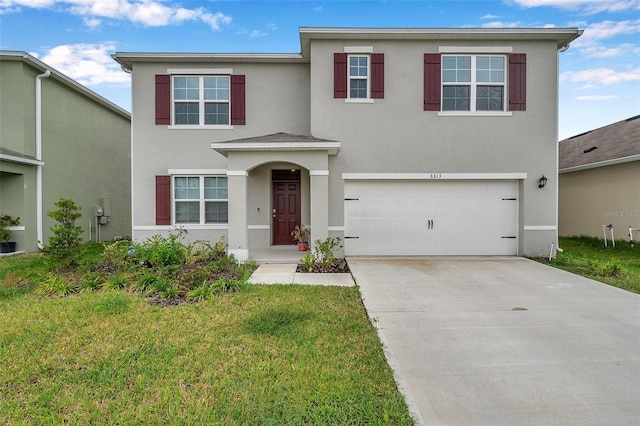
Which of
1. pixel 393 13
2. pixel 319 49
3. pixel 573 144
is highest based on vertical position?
pixel 393 13

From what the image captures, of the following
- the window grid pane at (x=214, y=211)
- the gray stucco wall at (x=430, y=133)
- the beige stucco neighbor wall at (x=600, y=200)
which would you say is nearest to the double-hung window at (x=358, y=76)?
the gray stucco wall at (x=430, y=133)

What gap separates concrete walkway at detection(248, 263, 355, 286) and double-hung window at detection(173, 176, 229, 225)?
9.79ft

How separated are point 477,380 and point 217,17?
451 inches

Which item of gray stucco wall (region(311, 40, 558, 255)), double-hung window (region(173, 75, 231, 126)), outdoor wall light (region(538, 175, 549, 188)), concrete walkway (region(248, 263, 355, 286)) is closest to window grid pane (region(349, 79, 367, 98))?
gray stucco wall (region(311, 40, 558, 255))

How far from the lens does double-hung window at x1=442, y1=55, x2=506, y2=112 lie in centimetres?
875

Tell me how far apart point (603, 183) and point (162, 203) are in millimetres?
14714

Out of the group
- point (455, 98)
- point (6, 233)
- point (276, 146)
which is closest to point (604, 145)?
point (455, 98)

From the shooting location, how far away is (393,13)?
9492 millimetres

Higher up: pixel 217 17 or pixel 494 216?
pixel 217 17

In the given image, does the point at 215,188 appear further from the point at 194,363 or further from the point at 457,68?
the point at 457,68

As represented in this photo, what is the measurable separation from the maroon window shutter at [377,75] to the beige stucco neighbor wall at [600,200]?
8649 millimetres

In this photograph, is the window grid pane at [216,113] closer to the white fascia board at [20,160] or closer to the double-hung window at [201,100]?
the double-hung window at [201,100]

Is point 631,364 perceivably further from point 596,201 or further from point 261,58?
point 596,201

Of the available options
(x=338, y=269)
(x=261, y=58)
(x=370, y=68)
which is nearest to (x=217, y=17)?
(x=261, y=58)
